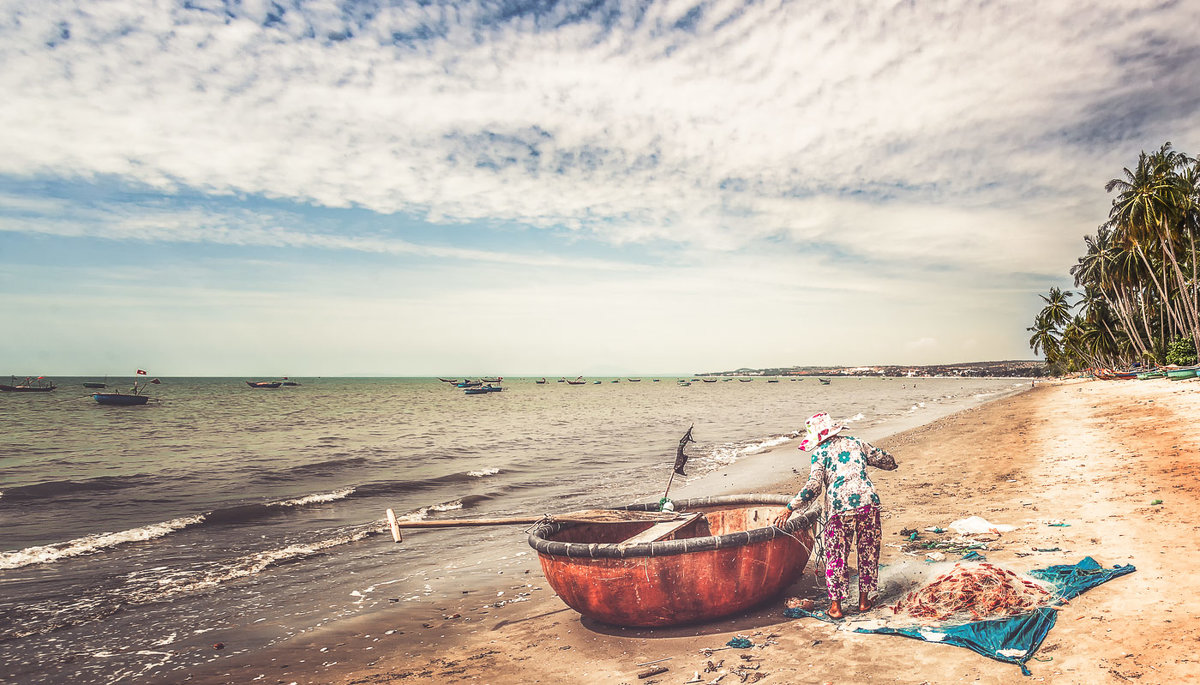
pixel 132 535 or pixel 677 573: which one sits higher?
pixel 677 573

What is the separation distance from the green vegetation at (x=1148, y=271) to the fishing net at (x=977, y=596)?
48.3 meters

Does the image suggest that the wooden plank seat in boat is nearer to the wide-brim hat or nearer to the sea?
the wide-brim hat

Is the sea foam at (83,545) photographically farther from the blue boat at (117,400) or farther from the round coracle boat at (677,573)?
the blue boat at (117,400)

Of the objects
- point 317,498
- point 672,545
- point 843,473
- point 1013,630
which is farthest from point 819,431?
point 317,498

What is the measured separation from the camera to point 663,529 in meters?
7.66

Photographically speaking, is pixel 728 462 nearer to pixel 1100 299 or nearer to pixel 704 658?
pixel 704 658

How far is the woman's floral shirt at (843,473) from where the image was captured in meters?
6.05

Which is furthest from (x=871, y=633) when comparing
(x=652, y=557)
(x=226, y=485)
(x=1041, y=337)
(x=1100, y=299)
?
(x=1041, y=337)

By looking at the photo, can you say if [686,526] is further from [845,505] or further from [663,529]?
[845,505]

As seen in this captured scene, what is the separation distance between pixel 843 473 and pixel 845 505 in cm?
33

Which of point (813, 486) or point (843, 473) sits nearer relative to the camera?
point (843, 473)

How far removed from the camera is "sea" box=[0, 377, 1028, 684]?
25.5 feet

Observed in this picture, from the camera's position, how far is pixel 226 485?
17984 mm

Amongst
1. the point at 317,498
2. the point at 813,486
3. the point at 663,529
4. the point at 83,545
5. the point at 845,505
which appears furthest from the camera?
the point at 317,498
